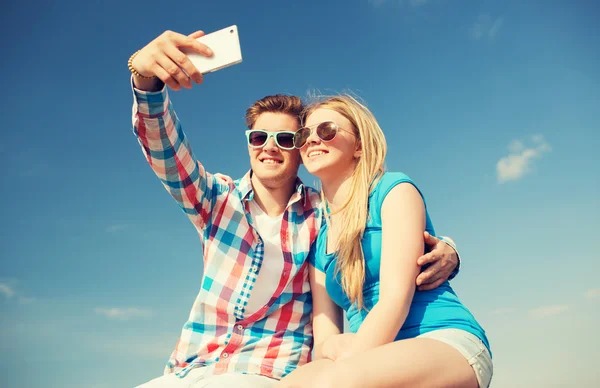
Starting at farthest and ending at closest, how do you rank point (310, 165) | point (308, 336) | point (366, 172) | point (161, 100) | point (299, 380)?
point (308, 336) < point (310, 165) < point (366, 172) < point (161, 100) < point (299, 380)

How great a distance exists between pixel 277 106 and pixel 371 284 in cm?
253

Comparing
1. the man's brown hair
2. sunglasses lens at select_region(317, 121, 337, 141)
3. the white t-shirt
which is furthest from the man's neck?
sunglasses lens at select_region(317, 121, 337, 141)

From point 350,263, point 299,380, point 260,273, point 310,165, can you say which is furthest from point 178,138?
point 299,380

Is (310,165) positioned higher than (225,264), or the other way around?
(310,165)

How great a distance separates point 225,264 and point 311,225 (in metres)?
0.98

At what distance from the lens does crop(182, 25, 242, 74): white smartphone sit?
343cm

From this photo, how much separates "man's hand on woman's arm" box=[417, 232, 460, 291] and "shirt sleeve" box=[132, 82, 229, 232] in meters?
2.26

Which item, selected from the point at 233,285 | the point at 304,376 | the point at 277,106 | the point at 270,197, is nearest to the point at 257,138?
the point at 277,106

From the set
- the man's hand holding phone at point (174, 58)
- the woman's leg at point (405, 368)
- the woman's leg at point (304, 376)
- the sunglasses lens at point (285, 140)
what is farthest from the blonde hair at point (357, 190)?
the man's hand holding phone at point (174, 58)

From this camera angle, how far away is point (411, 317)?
3621 mm

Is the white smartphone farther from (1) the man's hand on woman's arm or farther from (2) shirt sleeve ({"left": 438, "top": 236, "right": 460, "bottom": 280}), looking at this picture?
(2) shirt sleeve ({"left": 438, "top": 236, "right": 460, "bottom": 280})

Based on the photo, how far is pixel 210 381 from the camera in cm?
421

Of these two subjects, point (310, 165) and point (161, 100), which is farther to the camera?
point (310, 165)

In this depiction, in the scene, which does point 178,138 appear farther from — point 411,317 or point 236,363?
point 411,317
